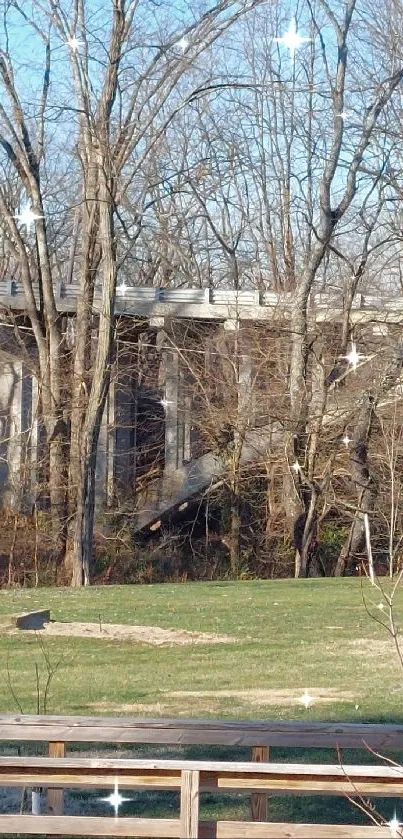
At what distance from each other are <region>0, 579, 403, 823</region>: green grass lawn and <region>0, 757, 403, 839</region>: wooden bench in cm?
166

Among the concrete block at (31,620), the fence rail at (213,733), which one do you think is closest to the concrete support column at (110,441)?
the concrete block at (31,620)

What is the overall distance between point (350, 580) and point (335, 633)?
27.7 ft

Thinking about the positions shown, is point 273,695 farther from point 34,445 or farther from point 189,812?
point 34,445

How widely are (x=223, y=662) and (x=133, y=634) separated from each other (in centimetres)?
198

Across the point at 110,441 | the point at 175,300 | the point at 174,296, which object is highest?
the point at 174,296

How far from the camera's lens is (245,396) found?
3042 centimetres

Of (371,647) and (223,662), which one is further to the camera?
(371,647)

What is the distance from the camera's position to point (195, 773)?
15.1ft

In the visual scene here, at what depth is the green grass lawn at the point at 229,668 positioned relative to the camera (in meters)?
8.89

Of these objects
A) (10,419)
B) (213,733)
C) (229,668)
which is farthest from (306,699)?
(10,419)

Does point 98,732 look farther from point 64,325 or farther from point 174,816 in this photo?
point 64,325

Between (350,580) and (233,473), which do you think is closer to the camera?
(350,580)

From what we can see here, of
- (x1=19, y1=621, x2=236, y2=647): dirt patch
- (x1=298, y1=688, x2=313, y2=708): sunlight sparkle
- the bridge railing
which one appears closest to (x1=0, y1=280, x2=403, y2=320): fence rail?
the bridge railing

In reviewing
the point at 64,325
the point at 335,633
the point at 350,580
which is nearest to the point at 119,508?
the point at 64,325
